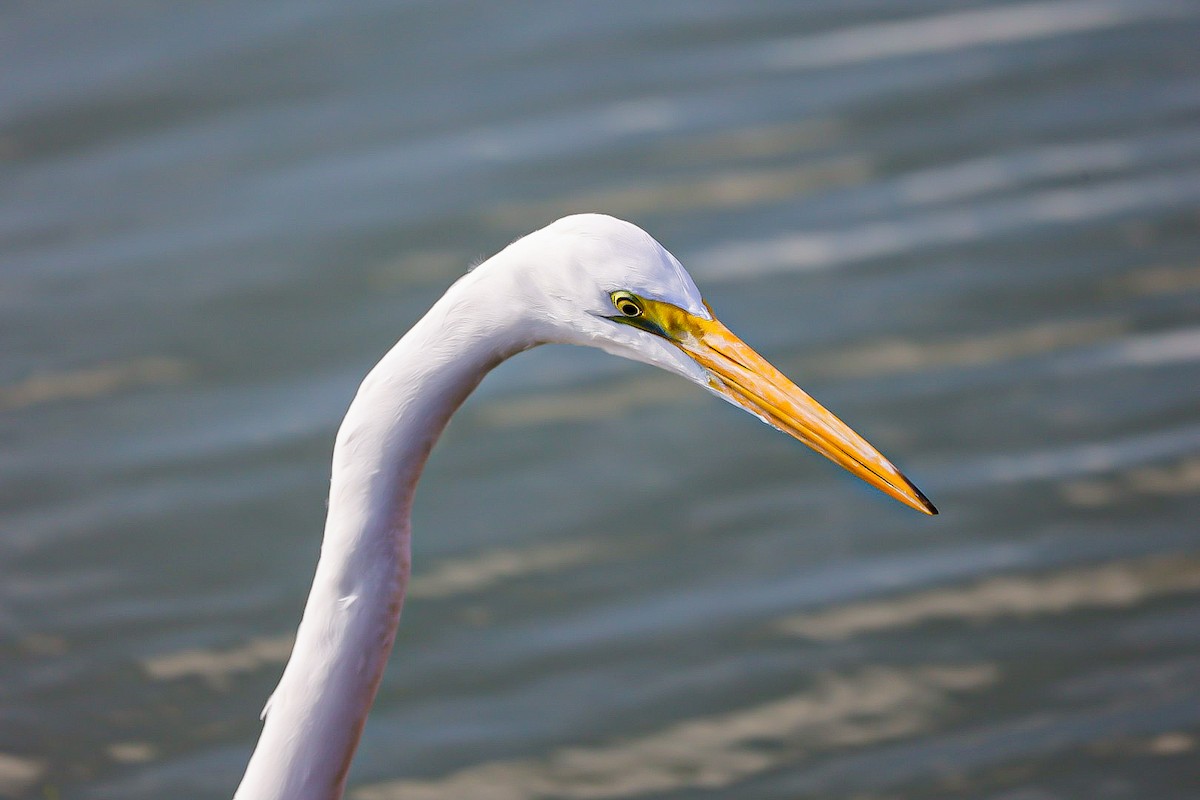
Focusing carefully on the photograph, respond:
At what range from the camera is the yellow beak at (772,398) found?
74.5 inches

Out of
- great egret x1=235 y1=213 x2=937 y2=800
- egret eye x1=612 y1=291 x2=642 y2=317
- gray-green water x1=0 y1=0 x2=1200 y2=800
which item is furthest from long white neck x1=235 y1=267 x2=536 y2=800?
gray-green water x1=0 y1=0 x2=1200 y2=800

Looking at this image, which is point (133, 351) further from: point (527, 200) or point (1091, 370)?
point (1091, 370)

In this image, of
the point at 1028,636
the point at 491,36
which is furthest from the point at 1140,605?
the point at 491,36

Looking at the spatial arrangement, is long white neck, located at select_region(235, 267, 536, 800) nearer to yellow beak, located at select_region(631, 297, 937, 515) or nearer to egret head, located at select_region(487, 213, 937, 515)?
egret head, located at select_region(487, 213, 937, 515)

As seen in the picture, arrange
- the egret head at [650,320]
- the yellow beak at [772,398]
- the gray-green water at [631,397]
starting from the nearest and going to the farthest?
the egret head at [650,320]
the yellow beak at [772,398]
the gray-green water at [631,397]

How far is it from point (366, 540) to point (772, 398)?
584 millimetres

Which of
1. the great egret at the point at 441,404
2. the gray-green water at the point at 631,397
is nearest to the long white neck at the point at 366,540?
the great egret at the point at 441,404

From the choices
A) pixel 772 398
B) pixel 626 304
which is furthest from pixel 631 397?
pixel 626 304

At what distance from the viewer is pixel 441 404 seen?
1.86 meters

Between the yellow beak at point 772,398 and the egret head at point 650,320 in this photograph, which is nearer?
the egret head at point 650,320

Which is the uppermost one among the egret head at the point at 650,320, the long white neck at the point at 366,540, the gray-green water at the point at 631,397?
the gray-green water at the point at 631,397

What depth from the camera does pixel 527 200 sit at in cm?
471

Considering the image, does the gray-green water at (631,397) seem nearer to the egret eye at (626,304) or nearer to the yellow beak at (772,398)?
the yellow beak at (772,398)

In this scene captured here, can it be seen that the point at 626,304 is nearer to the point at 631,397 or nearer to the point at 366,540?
the point at 366,540
